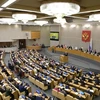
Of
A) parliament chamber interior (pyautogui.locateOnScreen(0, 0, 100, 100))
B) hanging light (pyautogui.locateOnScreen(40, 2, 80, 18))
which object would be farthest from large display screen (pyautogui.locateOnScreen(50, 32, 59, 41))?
A: hanging light (pyautogui.locateOnScreen(40, 2, 80, 18))

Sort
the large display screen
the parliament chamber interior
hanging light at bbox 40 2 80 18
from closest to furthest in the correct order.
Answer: hanging light at bbox 40 2 80 18 < the parliament chamber interior < the large display screen

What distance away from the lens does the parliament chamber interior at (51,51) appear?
5358 millimetres

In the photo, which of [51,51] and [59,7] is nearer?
[59,7]

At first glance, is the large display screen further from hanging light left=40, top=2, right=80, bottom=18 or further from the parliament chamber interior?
hanging light left=40, top=2, right=80, bottom=18

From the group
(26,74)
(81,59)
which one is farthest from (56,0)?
(81,59)

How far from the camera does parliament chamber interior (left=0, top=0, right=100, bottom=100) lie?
5.36 metres

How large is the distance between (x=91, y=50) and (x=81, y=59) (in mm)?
1781

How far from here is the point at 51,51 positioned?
78.7 feet

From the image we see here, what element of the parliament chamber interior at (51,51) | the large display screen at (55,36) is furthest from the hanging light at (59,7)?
the large display screen at (55,36)

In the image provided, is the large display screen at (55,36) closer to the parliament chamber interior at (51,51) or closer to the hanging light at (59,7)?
the parliament chamber interior at (51,51)

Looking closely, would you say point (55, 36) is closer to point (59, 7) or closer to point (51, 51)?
point (51, 51)

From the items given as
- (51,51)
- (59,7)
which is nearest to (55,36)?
(51,51)

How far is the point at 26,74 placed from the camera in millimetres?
13188

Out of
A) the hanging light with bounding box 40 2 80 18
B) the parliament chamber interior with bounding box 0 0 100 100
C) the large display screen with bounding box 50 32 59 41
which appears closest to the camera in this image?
the hanging light with bounding box 40 2 80 18
